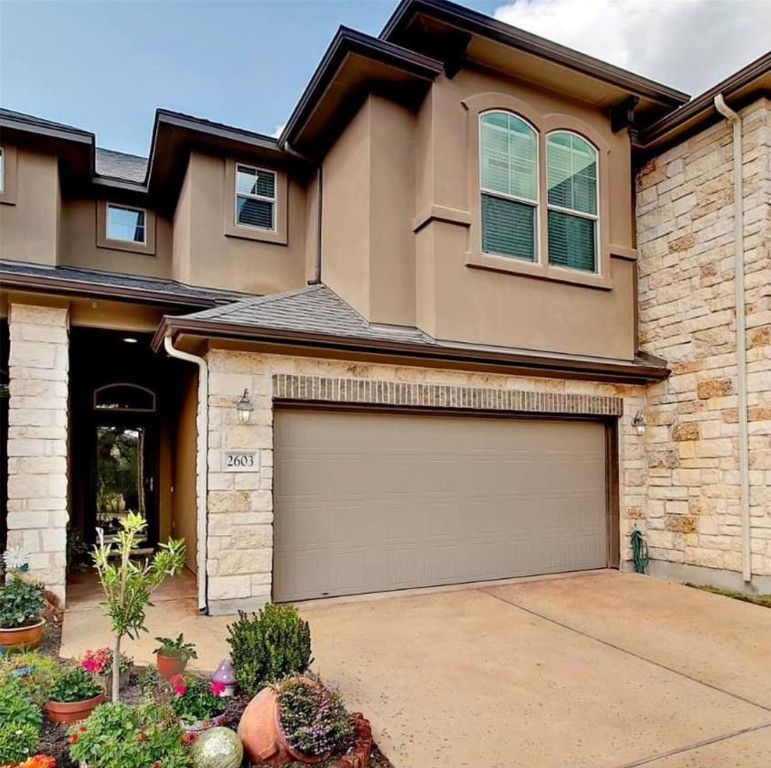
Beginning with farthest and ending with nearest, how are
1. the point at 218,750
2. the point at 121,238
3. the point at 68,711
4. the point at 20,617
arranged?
the point at 121,238 < the point at 20,617 < the point at 68,711 < the point at 218,750

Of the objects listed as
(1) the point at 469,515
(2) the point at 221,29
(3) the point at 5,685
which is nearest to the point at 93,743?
(3) the point at 5,685

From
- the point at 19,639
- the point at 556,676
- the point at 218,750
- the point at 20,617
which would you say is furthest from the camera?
the point at 20,617

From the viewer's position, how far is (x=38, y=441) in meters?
6.43

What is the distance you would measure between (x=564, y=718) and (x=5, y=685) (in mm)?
3373

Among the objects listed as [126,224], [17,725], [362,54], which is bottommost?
[17,725]

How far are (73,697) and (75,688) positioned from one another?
54 millimetres

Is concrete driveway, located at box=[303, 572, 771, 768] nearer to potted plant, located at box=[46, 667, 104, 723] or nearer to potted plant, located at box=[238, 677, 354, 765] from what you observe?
potted plant, located at box=[238, 677, 354, 765]

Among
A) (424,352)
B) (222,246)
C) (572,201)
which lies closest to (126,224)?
(222,246)

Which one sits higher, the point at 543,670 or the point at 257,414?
the point at 257,414

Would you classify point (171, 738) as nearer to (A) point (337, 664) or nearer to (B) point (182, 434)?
(A) point (337, 664)

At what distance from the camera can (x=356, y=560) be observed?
6.83 metres

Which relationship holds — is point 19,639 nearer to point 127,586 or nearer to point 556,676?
point 127,586

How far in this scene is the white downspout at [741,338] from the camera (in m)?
7.05

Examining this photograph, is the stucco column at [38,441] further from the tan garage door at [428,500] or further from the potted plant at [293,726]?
the potted plant at [293,726]
